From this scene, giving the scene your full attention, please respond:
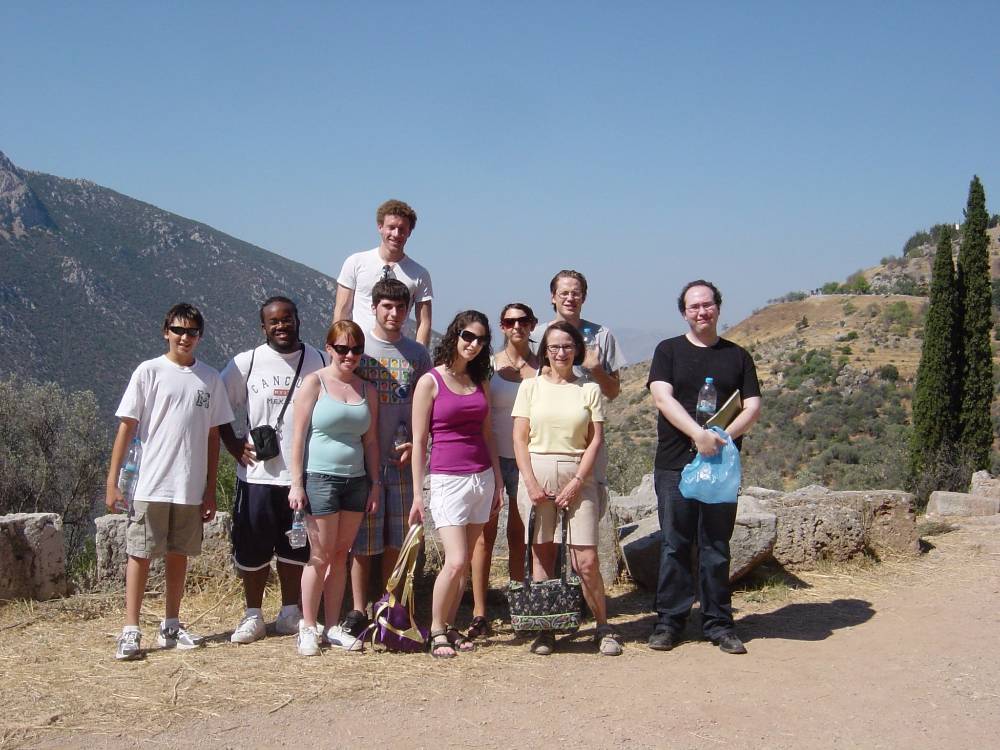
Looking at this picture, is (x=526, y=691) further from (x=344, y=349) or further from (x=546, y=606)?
(x=344, y=349)

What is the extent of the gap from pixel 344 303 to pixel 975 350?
15.5 meters

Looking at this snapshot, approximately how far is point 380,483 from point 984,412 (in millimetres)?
15187

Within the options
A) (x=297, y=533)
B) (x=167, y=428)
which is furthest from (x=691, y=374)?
(x=167, y=428)

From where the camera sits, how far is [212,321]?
3428 cm

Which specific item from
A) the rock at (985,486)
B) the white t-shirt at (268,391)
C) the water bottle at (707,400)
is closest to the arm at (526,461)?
the water bottle at (707,400)

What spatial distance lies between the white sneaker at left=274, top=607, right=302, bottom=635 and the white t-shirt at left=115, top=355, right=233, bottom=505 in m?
0.94

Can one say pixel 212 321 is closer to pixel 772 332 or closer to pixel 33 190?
pixel 33 190

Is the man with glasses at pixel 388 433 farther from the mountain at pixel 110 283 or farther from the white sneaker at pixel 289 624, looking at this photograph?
the mountain at pixel 110 283

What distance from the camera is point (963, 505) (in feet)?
35.0

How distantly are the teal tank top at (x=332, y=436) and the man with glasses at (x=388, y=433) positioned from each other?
1.16ft

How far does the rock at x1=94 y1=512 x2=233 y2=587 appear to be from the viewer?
20.5 ft

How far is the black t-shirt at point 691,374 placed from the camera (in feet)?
16.6

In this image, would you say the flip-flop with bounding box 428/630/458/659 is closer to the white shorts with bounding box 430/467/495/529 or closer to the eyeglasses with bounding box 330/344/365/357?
the white shorts with bounding box 430/467/495/529

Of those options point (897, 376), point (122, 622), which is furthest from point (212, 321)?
point (122, 622)
